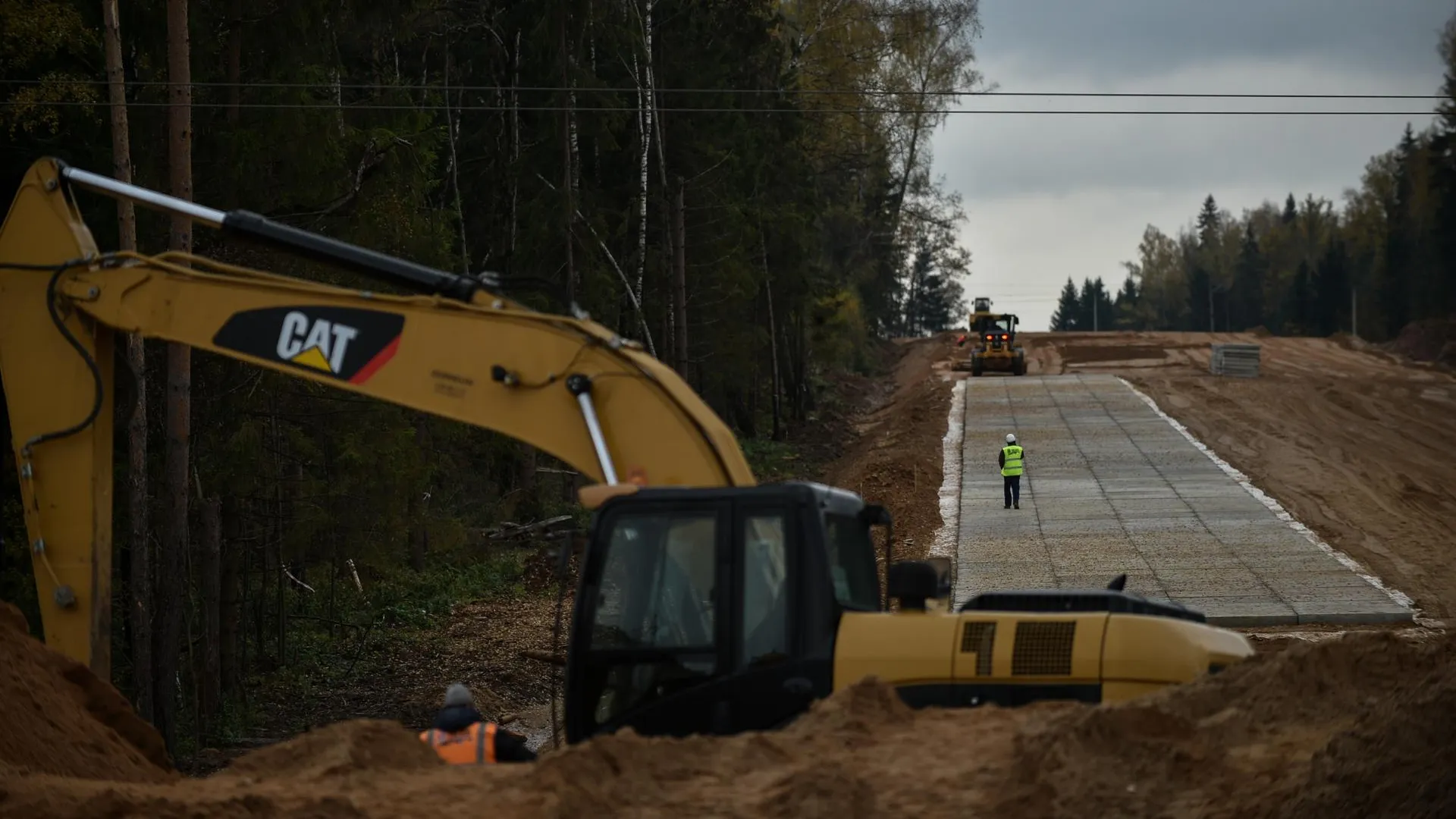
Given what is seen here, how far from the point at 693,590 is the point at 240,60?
16141mm

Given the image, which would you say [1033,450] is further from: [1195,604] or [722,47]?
[1195,604]

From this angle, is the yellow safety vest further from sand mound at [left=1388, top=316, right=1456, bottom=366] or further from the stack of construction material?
sand mound at [left=1388, top=316, right=1456, bottom=366]

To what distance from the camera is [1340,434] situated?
45156 mm

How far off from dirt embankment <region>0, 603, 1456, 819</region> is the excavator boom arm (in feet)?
6.62

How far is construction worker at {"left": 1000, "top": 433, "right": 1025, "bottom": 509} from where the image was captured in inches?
1334

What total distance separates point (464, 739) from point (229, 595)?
51.2ft

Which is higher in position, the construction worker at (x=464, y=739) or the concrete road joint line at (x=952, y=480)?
the construction worker at (x=464, y=739)

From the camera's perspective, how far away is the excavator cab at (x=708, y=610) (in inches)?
333

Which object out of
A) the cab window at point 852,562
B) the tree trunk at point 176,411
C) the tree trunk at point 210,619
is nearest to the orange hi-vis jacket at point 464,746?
the cab window at point 852,562

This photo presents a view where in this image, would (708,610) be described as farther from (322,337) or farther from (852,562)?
(322,337)

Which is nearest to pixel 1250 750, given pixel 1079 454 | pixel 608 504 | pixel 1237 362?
pixel 608 504

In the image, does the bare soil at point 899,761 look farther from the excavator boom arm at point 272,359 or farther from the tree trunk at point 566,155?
the tree trunk at point 566,155

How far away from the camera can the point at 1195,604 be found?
24.3 meters

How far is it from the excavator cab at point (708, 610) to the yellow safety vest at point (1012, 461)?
2537cm
